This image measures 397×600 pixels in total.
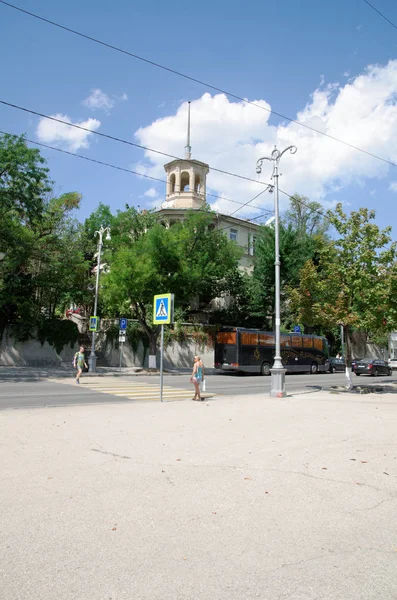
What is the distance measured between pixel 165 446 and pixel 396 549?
4325 mm

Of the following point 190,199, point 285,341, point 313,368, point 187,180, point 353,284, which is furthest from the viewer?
point 187,180

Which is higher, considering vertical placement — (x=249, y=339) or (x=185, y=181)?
(x=185, y=181)

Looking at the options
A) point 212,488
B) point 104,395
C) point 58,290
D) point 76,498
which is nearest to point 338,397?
point 104,395

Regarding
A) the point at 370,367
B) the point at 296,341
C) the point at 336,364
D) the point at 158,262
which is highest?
the point at 158,262

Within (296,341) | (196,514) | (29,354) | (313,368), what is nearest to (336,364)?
(313,368)

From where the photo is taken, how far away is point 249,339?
30828 mm

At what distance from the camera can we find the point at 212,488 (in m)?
5.24

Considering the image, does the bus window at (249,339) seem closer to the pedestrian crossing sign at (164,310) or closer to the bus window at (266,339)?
the bus window at (266,339)

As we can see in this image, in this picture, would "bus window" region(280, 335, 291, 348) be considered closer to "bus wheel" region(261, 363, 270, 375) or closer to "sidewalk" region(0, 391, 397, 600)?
"bus wheel" region(261, 363, 270, 375)

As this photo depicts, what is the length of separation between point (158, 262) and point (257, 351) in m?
9.47

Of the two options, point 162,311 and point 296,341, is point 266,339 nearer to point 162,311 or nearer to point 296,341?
point 296,341

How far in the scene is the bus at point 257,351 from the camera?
99.4 feet

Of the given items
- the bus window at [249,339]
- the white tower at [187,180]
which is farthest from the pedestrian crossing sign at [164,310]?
the white tower at [187,180]

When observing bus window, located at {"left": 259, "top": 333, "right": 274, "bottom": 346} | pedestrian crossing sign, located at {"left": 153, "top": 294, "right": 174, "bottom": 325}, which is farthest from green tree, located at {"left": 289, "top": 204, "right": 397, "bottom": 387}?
bus window, located at {"left": 259, "top": 333, "right": 274, "bottom": 346}
